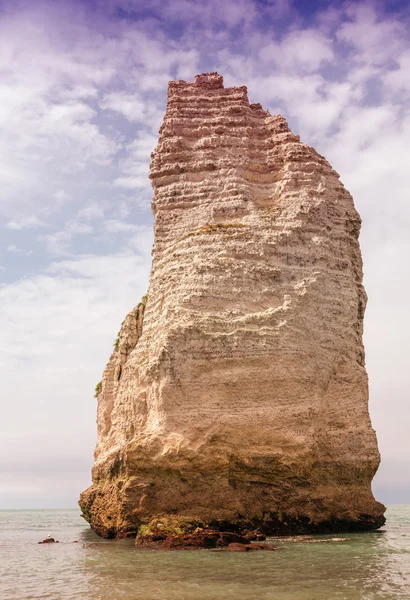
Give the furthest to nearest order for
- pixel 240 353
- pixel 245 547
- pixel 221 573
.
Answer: pixel 240 353
pixel 245 547
pixel 221 573

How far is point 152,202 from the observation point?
79.7ft

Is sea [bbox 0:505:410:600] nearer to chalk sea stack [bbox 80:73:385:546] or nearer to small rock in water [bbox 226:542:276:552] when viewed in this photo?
small rock in water [bbox 226:542:276:552]

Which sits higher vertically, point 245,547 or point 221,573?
point 245,547

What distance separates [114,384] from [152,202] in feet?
22.7

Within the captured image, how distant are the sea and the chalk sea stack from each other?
1859mm

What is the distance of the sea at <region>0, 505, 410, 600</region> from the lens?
10.8 m

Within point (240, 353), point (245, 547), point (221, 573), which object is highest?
point (240, 353)

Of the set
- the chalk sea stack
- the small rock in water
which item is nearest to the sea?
the small rock in water

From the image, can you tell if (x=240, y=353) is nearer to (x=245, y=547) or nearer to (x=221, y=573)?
(x=245, y=547)

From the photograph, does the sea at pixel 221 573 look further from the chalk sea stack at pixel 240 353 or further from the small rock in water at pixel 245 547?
the chalk sea stack at pixel 240 353

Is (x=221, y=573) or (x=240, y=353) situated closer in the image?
(x=221, y=573)

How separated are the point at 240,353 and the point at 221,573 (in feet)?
25.7

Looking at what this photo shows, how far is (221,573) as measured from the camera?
12.5 metres

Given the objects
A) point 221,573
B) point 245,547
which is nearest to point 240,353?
point 245,547
